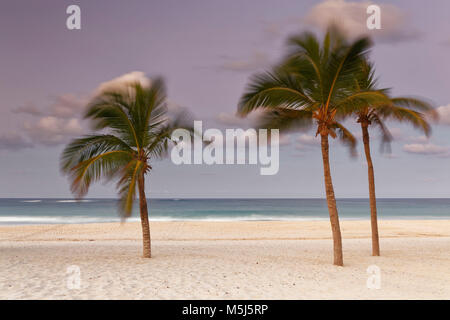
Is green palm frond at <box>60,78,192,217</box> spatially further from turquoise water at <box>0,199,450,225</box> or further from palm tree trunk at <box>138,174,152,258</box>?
turquoise water at <box>0,199,450,225</box>

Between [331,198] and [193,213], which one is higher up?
[331,198]

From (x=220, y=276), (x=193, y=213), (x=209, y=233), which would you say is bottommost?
(x=193, y=213)

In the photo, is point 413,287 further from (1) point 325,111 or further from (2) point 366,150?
(2) point 366,150

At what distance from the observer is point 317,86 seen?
378 inches

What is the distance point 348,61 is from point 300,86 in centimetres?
128

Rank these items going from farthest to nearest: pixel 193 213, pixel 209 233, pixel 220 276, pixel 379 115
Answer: pixel 193 213
pixel 209 233
pixel 379 115
pixel 220 276

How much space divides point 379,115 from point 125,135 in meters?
7.70

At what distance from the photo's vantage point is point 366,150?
1180 cm

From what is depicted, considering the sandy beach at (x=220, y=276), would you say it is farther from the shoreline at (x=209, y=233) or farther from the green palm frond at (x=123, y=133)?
the shoreline at (x=209, y=233)

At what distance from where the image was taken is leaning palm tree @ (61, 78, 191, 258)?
1006 cm

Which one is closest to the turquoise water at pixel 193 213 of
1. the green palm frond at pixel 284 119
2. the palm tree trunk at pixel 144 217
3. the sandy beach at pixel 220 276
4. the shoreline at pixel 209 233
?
the shoreline at pixel 209 233

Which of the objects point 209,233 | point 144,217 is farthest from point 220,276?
point 209,233

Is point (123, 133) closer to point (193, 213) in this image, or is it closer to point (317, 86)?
point (317, 86)

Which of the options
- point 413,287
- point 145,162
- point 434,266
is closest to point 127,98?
point 145,162
